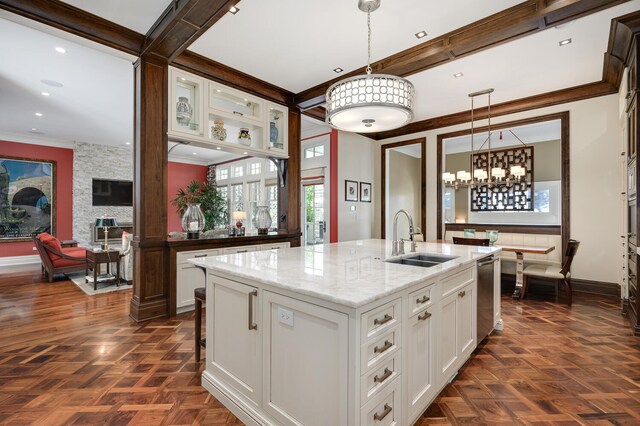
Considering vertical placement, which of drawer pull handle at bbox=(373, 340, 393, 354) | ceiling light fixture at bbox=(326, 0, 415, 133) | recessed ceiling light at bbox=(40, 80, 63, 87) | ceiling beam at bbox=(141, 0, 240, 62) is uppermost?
recessed ceiling light at bbox=(40, 80, 63, 87)

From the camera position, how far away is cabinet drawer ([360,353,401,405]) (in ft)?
4.25

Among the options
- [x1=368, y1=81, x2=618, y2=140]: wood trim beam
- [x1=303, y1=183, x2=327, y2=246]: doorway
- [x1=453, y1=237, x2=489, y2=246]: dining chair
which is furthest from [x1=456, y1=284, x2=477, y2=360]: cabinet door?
[x1=368, y1=81, x2=618, y2=140]: wood trim beam

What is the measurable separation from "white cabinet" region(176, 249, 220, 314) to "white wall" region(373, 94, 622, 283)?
5.44 m

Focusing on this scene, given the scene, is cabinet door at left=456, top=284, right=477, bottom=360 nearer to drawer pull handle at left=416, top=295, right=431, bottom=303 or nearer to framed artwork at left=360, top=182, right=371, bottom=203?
drawer pull handle at left=416, top=295, right=431, bottom=303

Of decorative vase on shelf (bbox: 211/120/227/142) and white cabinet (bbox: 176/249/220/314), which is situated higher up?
decorative vase on shelf (bbox: 211/120/227/142)

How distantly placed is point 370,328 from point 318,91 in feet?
12.9

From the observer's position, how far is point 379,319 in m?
1.40

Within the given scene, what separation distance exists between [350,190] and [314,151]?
3.77 ft

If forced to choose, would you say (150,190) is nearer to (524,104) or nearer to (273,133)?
(273,133)

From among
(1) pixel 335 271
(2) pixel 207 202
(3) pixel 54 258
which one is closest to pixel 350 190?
(2) pixel 207 202

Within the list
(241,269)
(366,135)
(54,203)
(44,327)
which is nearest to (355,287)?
(241,269)

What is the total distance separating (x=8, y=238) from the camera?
695 centimetres

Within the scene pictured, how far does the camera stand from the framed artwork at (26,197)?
689 centimetres

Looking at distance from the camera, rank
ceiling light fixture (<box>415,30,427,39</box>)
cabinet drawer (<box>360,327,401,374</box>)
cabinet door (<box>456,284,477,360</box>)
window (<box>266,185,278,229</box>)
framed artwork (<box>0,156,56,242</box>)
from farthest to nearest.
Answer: window (<box>266,185,278,229</box>)
framed artwork (<box>0,156,56,242</box>)
ceiling light fixture (<box>415,30,427,39</box>)
cabinet door (<box>456,284,477,360</box>)
cabinet drawer (<box>360,327,401,374</box>)
